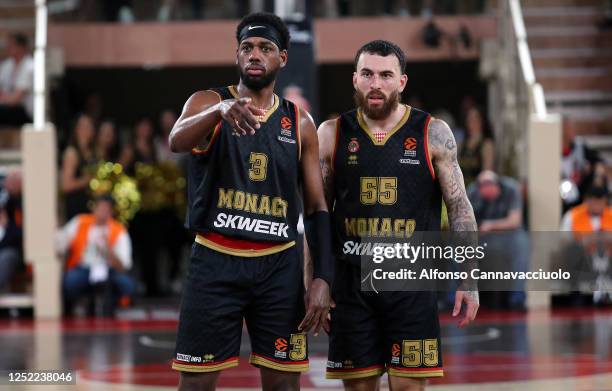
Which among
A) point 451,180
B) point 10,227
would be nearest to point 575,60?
point 10,227

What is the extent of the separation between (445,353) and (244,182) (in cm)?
515

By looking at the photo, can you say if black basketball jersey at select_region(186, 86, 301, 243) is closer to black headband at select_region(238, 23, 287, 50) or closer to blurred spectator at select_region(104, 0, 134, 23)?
black headband at select_region(238, 23, 287, 50)

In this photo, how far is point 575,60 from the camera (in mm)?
19188

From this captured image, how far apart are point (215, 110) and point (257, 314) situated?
1.04 meters

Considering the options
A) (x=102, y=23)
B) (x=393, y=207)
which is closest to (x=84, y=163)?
(x=102, y=23)

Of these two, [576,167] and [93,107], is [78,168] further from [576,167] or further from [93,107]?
[576,167]

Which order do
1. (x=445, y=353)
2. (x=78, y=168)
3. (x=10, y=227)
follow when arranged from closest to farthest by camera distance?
(x=445, y=353) → (x=10, y=227) → (x=78, y=168)

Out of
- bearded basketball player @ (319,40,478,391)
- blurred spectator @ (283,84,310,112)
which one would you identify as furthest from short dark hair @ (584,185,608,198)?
bearded basketball player @ (319,40,478,391)

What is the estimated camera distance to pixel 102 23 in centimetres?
1855

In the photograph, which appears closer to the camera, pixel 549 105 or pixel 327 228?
pixel 327 228

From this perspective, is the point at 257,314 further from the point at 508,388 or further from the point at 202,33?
the point at 202,33

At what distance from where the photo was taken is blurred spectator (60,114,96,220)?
15641 mm

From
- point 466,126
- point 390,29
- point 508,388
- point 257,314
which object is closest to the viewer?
point 257,314

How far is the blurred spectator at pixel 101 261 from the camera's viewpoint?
14766 mm
